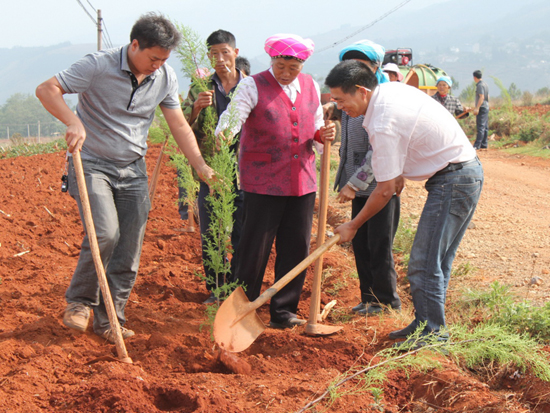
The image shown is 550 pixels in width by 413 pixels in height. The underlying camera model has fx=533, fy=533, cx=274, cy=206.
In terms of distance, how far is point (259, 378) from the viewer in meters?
2.86

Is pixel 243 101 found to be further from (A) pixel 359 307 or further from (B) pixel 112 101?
(A) pixel 359 307

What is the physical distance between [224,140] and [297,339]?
1303 mm

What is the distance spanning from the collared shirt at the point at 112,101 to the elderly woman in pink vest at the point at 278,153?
476 millimetres

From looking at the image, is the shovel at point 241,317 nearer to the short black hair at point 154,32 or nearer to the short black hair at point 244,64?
the short black hair at point 154,32

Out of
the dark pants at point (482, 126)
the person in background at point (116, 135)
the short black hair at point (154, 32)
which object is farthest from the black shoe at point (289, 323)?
the dark pants at point (482, 126)

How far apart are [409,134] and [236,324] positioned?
55.3 inches

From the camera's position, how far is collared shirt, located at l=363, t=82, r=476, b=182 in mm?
2771

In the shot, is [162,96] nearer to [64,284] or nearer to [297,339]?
[297,339]

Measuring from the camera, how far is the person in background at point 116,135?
2846 mm

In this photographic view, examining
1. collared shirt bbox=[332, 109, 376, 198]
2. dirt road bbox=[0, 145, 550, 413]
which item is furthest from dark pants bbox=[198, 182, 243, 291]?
collared shirt bbox=[332, 109, 376, 198]

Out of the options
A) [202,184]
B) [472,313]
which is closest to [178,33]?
[202,184]

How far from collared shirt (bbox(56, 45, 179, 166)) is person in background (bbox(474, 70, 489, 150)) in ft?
37.5

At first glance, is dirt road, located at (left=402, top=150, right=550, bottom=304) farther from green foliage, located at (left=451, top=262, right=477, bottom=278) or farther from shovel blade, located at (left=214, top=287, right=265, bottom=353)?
shovel blade, located at (left=214, top=287, right=265, bottom=353)

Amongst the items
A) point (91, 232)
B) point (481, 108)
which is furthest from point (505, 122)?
point (91, 232)
